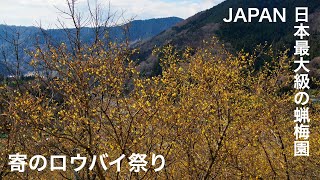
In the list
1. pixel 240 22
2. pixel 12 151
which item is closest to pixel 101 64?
pixel 12 151

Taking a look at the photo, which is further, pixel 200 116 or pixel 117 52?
pixel 200 116

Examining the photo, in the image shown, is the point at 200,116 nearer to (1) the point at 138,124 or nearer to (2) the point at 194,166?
(2) the point at 194,166

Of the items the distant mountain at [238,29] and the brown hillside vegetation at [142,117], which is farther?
the distant mountain at [238,29]

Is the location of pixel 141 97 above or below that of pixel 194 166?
above

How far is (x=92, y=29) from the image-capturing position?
8797 mm

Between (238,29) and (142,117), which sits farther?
(238,29)

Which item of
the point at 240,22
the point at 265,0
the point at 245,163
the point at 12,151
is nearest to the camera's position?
the point at 12,151

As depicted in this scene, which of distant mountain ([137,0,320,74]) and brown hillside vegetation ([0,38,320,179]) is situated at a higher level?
distant mountain ([137,0,320,74])

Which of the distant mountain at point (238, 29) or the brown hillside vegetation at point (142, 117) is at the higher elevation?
the distant mountain at point (238, 29)

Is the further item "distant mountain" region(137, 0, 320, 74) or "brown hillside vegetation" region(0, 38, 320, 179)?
"distant mountain" region(137, 0, 320, 74)

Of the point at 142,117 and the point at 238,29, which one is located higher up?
the point at 238,29

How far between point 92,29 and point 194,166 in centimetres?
460

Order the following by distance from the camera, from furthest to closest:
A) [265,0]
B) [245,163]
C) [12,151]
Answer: [265,0]
[245,163]
[12,151]

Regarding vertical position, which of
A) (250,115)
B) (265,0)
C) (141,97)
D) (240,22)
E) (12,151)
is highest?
(265,0)
